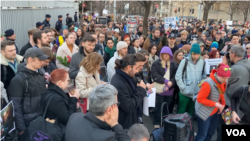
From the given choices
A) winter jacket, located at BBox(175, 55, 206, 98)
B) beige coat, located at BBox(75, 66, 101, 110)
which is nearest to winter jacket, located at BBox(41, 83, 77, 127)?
beige coat, located at BBox(75, 66, 101, 110)

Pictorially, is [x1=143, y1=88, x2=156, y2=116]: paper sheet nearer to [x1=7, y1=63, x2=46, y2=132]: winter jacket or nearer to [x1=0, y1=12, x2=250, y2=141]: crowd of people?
[x1=0, y1=12, x2=250, y2=141]: crowd of people

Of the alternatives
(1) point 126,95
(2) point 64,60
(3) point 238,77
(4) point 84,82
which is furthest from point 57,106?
(3) point 238,77

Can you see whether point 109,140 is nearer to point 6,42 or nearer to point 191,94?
point 6,42

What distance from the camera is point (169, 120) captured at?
338cm

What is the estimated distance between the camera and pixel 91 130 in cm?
177

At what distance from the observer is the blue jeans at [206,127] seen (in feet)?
12.8

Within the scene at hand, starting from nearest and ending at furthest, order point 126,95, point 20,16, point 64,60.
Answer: point 126,95, point 64,60, point 20,16

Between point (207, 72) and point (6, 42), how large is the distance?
12.9 ft

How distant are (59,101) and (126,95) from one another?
854 millimetres

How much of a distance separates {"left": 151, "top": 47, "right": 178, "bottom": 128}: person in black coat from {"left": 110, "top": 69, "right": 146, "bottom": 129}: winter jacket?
1.77m

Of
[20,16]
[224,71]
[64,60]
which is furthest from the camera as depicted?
[20,16]

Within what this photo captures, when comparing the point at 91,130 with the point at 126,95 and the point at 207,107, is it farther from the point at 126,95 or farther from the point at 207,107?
the point at 207,107

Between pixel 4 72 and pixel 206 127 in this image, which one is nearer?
pixel 4 72

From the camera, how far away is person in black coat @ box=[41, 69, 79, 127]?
2.55m
